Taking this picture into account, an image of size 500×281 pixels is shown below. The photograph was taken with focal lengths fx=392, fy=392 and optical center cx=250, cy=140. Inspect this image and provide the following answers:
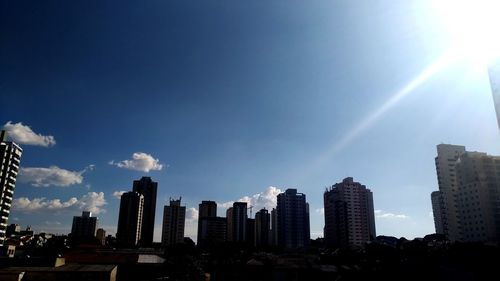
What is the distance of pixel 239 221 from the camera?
7623 inches

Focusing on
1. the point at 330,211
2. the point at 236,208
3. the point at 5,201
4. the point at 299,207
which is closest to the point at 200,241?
the point at 236,208

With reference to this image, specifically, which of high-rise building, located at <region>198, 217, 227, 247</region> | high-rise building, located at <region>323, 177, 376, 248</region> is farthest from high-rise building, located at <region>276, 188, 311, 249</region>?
high-rise building, located at <region>198, 217, 227, 247</region>

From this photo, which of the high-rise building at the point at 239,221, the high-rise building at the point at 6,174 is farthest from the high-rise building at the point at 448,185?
the high-rise building at the point at 6,174

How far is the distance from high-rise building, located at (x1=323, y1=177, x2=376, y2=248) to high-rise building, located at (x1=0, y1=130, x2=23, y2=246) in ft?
400

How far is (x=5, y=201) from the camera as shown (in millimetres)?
107625

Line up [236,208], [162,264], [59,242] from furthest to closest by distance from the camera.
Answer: [236,208]
[59,242]
[162,264]

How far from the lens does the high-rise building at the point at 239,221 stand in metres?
193

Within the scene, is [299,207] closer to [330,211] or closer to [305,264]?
[330,211]

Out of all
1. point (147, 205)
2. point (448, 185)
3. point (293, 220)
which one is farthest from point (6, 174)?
point (448, 185)

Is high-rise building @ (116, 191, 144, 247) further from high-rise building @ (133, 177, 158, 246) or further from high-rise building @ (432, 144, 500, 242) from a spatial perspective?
high-rise building @ (432, 144, 500, 242)

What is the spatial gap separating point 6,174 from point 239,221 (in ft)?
362

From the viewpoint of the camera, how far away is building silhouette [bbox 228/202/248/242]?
193m

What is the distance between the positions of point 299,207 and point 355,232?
26397 mm

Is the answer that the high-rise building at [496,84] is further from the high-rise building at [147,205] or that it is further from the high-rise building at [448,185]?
the high-rise building at [147,205]
